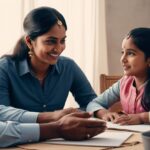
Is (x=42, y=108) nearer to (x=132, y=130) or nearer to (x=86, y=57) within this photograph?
(x=132, y=130)

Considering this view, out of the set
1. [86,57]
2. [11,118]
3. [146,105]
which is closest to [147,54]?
[146,105]

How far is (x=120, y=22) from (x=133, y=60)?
4.93 ft

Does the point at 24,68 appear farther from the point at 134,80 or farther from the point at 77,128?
the point at 77,128

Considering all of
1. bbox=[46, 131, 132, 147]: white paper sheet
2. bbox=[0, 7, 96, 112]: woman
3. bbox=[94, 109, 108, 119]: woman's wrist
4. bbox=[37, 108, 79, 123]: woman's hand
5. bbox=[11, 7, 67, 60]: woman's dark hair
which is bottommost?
bbox=[94, 109, 108, 119]: woman's wrist

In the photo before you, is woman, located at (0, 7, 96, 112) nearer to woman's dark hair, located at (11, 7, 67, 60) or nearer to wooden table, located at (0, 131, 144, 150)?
woman's dark hair, located at (11, 7, 67, 60)

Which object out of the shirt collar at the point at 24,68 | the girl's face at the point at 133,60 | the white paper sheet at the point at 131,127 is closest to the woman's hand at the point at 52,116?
the white paper sheet at the point at 131,127

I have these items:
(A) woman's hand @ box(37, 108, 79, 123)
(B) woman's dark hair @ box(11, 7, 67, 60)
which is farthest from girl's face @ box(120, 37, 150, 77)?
(A) woman's hand @ box(37, 108, 79, 123)

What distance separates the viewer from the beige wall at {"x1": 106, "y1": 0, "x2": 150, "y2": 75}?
3342mm

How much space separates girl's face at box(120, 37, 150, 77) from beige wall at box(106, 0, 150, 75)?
1408 mm

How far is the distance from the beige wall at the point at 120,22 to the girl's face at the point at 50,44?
1569 millimetres

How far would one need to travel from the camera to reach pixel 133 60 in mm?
1912

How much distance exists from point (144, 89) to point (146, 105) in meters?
0.08

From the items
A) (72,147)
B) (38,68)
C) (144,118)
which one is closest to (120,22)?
(38,68)

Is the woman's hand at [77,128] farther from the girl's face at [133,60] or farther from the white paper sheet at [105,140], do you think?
the girl's face at [133,60]
